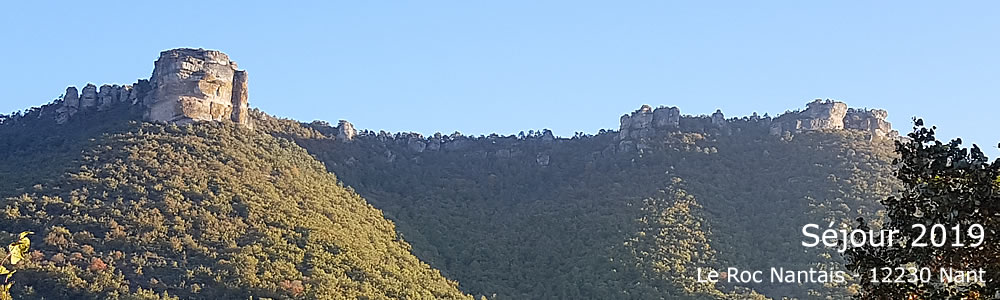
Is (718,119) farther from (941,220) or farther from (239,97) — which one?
(941,220)

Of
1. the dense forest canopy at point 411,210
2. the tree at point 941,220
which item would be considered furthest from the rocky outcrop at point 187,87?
the tree at point 941,220

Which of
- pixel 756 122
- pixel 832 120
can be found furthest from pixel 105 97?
pixel 832 120

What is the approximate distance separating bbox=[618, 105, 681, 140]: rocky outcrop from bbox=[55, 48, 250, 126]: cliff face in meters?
20.2

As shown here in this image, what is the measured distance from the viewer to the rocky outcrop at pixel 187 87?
47906mm

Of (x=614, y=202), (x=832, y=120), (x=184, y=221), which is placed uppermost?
(x=832, y=120)

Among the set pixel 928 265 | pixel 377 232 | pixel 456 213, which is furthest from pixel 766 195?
pixel 928 265

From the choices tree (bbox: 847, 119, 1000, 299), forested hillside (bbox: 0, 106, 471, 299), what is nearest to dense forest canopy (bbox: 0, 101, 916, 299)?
forested hillside (bbox: 0, 106, 471, 299)

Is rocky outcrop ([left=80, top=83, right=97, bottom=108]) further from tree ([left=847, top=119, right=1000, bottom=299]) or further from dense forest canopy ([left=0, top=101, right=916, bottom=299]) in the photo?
tree ([left=847, top=119, right=1000, bottom=299])

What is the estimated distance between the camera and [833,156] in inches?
2093

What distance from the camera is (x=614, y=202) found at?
47.7 m

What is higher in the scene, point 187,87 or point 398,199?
point 187,87

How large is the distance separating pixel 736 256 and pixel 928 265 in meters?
33.9

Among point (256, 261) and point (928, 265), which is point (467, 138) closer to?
point (256, 261)

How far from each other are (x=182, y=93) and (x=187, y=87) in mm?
427
